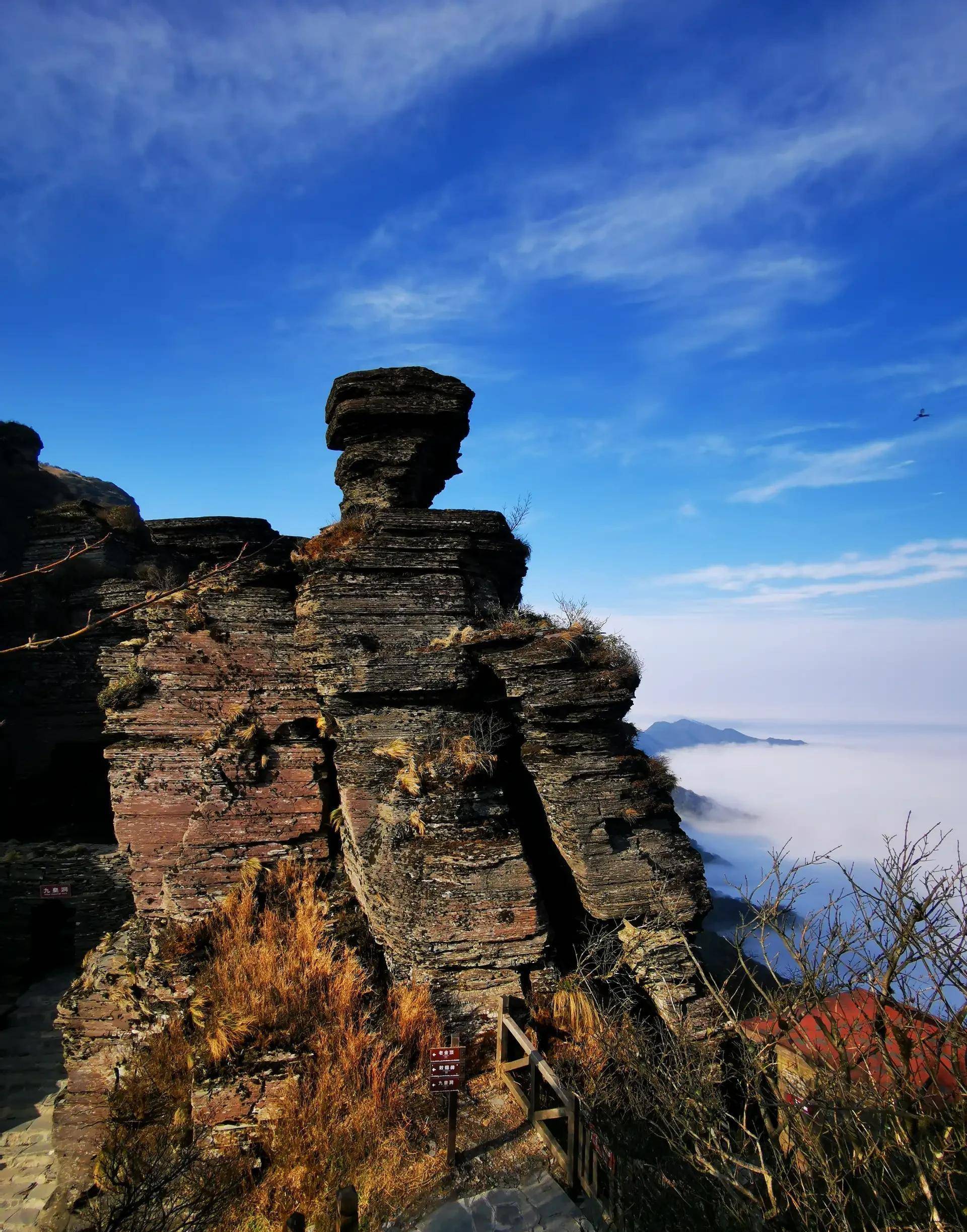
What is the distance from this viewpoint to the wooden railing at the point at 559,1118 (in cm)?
663

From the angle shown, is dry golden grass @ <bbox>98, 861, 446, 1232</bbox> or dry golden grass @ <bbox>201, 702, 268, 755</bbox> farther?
dry golden grass @ <bbox>201, 702, 268, 755</bbox>

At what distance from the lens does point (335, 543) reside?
12.0 m

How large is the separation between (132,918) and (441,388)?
1084 centimetres

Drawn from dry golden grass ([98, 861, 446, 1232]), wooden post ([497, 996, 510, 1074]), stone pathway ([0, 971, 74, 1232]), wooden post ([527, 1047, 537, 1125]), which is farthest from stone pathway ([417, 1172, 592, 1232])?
stone pathway ([0, 971, 74, 1232])

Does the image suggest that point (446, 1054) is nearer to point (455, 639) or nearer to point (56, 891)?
point (455, 639)

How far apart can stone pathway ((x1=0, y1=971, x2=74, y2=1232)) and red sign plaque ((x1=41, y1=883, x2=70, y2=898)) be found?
218 centimetres

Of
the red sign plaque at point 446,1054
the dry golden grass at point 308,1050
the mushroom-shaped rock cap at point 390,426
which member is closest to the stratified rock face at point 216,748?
the dry golden grass at point 308,1050

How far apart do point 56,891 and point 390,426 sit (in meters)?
13.0

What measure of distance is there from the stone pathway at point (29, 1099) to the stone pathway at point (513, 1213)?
251 inches

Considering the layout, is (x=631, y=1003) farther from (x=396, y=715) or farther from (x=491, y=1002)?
(x=396, y=715)

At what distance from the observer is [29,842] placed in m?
17.3

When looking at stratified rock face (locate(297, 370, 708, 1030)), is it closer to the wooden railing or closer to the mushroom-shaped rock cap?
the mushroom-shaped rock cap

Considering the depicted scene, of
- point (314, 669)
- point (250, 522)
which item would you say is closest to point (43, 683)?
point (250, 522)

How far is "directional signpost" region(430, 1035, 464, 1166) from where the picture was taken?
728cm
